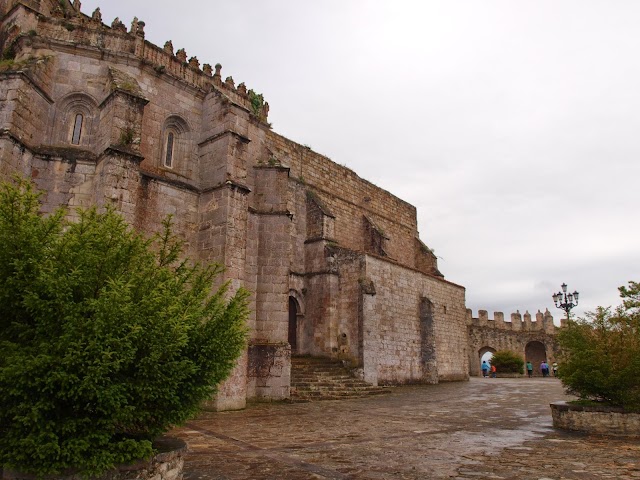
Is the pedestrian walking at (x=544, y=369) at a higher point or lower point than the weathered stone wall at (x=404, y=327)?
lower

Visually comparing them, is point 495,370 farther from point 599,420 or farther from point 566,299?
point 599,420

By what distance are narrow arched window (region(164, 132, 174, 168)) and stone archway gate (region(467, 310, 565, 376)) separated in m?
27.7

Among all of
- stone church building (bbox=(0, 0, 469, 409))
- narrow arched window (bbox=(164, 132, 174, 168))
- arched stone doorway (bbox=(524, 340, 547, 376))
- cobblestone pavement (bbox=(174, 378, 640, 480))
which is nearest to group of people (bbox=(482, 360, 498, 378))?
arched stone doorway (bbox=(524, 340, 547, 376))

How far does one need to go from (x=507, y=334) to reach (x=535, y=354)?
4.90 meters

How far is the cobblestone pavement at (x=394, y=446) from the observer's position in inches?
209

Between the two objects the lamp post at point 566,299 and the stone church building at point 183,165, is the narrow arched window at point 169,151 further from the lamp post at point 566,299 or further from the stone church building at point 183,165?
the lamp post at point 566,299

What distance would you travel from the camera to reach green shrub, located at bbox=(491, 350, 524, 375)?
3228 centimetres

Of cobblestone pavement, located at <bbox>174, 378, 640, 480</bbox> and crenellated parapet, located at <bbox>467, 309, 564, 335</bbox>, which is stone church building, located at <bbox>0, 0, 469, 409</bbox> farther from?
crenellated parapet, located at <bbox>467, 309, 564, 335</bbox>

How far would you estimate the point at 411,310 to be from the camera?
2095 cm

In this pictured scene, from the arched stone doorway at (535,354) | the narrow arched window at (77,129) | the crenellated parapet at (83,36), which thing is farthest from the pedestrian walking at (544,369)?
the narrow arched window at (77,129)

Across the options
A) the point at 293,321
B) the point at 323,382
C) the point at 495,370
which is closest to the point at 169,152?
the point at 293,321

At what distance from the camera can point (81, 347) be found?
11.1ft

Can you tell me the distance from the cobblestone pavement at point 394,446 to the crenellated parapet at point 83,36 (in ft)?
30.2

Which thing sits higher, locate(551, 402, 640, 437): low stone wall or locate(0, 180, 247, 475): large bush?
locate(0, 180, 247, 475): large bush
